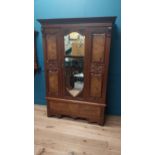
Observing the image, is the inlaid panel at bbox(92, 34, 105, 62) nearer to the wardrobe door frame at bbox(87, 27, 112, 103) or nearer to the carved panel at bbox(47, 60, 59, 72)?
the wardrobe door frame at bbox(87, 27, 112, 103)

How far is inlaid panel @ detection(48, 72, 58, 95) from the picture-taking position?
2.81 metres

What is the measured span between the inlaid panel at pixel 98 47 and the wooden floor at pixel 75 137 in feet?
3.72

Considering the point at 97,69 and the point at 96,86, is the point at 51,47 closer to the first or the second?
the point at 97,69

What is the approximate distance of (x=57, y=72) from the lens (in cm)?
277

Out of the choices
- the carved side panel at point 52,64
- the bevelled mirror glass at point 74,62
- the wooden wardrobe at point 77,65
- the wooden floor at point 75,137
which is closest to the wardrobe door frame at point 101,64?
the wooden wardrobe at point 77,65

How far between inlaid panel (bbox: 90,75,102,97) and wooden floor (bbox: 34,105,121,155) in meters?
0.55

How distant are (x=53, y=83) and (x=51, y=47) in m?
Answer: 0.64

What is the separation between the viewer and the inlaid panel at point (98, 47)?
243 cm

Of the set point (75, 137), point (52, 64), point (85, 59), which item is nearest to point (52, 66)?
point (52, 64)

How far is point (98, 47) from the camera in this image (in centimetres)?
246

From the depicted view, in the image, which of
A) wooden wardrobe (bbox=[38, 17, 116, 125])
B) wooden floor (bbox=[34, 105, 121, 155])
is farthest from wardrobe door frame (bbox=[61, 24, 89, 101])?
wooden floor (bbox=[34, 105, 121, 155])
